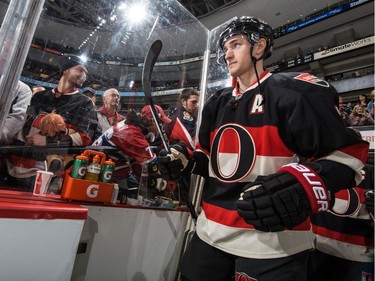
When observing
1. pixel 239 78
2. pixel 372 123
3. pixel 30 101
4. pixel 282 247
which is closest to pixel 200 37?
pixel 239 78

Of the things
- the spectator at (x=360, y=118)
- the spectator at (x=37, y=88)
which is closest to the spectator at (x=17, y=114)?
the spectator at (x=37, y=88)

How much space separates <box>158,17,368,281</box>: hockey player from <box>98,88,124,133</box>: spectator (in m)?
0.78

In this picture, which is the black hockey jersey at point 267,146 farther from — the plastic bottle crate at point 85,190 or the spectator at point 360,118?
the spectator at point 360,118

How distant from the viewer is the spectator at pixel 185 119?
2.03 m

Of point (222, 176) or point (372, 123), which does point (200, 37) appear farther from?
point (372, 123)

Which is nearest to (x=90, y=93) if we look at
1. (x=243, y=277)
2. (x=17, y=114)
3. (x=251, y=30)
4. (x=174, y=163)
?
(x=17, y=114)

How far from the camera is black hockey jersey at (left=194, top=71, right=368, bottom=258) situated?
30.6 inches

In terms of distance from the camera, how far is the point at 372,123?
17.5ft

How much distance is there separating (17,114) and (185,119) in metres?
1.19

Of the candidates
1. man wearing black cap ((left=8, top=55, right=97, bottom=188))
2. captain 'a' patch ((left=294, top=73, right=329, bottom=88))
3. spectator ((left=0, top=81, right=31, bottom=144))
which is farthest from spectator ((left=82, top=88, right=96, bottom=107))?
captain 'a' patch ((left=294, top=73, right=329, bottom=88))

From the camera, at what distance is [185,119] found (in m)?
2.14

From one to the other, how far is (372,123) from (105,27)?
5.67m

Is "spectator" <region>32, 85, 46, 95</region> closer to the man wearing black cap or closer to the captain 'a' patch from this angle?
the man wearing black cap

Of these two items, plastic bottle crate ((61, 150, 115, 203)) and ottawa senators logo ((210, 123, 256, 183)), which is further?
plastic bottle crate ((61, 150, 115, 203))
